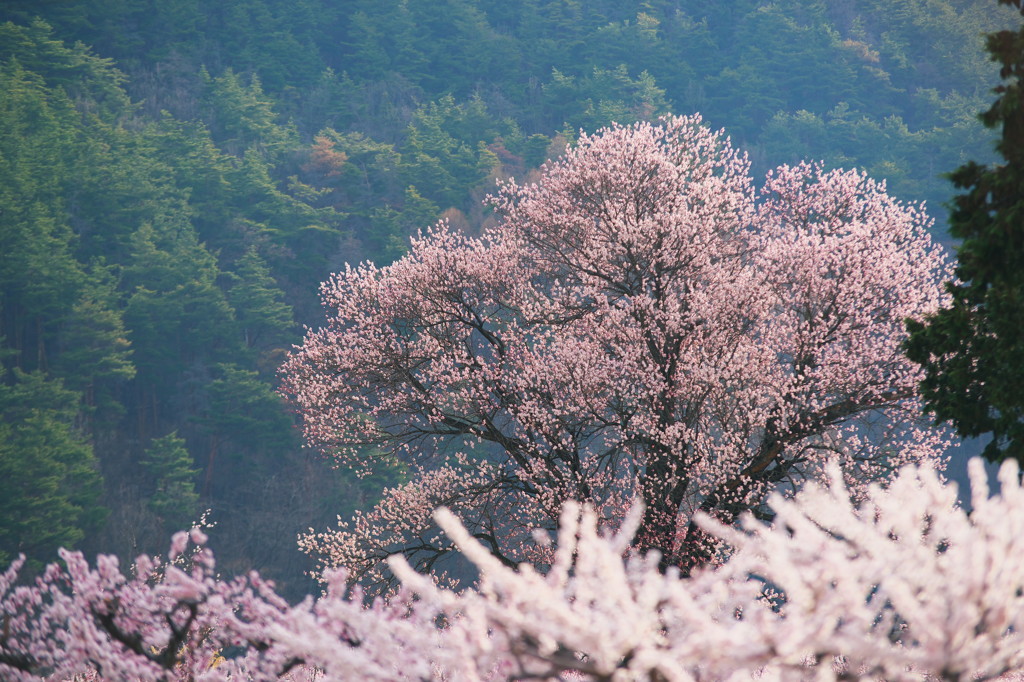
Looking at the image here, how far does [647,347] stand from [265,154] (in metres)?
56.6

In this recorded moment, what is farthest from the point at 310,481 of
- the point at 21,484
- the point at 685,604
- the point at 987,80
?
the point at 987,80

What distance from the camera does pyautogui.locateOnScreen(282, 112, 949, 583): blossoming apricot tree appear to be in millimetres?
14672

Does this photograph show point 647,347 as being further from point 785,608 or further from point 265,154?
point 265,154

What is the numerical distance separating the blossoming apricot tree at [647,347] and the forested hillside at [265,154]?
2577cm

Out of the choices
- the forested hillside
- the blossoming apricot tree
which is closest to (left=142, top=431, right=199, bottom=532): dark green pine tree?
the forested hillside

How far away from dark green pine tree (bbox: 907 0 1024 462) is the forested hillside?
35.5 m

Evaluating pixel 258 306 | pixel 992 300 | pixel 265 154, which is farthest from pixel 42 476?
pixel 992 300

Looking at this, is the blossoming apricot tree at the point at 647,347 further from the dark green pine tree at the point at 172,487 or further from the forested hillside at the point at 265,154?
the dark green pine tree at the point at 172,487

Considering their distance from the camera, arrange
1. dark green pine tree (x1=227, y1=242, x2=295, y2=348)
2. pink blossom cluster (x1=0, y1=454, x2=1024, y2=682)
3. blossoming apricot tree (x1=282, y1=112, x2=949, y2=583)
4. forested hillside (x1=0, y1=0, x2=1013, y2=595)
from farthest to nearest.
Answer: dark green pine tree (x1=227, y1=242, x2=295, y2=348) < forested hillside (x1=0, y1=0, x2=1013, y2=595) < blossoming apricot tree (x1=282, y1=112, x2=949, y2=583) < pink blossom cluster (x1=0, y1=454, x2=1024, y2=682)

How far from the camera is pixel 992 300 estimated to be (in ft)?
29.3

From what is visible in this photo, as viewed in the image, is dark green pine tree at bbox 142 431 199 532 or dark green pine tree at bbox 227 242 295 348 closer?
dark green pine tree at bbox 142 431 199 532

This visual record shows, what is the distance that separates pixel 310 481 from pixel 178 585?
43303 mm

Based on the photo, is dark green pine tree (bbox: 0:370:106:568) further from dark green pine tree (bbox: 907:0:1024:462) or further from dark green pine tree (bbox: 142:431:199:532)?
dark green pine tree (bbox: 907:0:1024:462)

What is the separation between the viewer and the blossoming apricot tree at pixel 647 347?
14.7 meters
